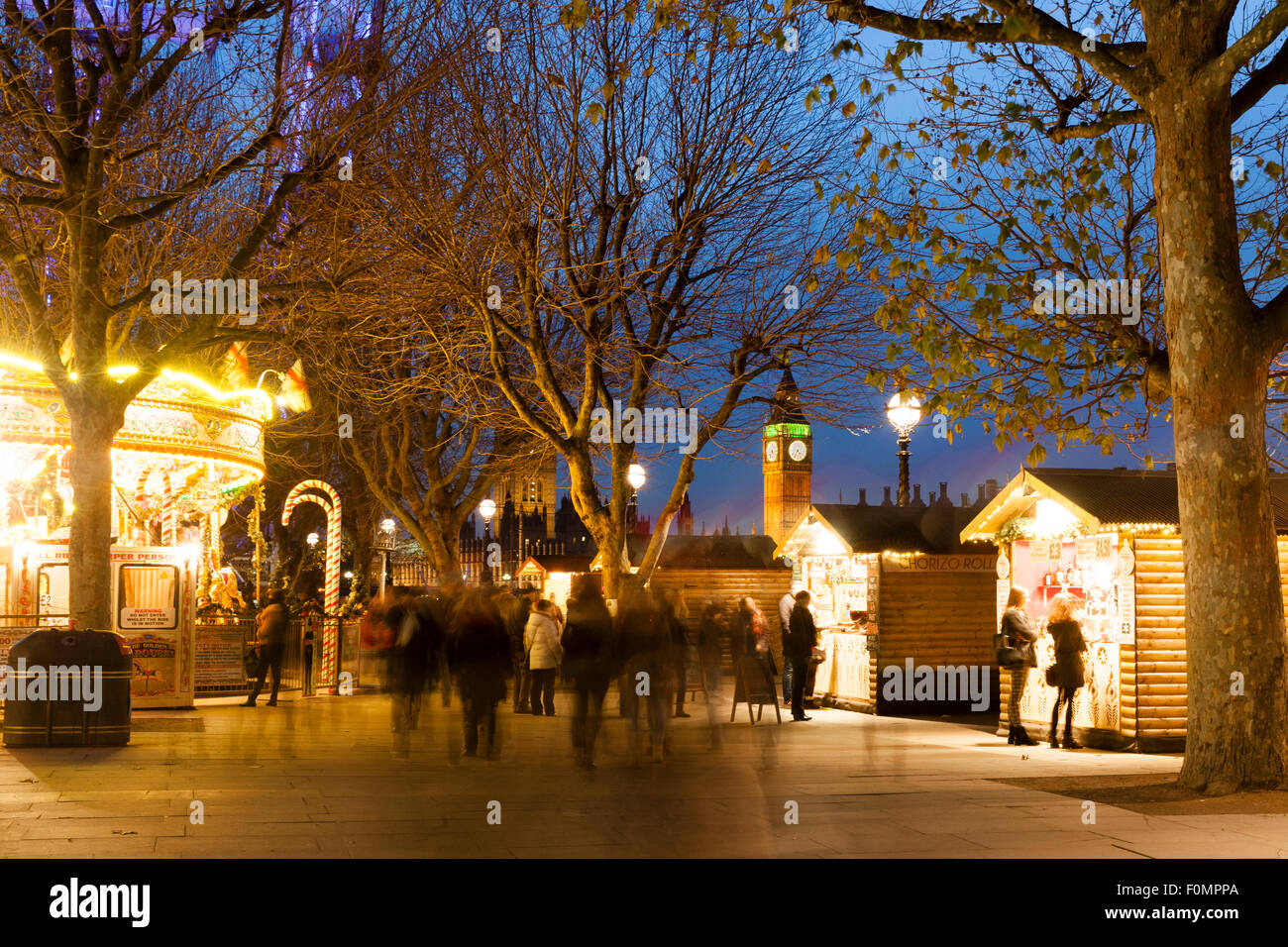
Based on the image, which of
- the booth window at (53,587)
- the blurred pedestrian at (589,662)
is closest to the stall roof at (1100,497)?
the blurred pedestrian at (589,662)

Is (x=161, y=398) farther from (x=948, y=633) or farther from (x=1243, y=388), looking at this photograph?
(x=1243, y=388)

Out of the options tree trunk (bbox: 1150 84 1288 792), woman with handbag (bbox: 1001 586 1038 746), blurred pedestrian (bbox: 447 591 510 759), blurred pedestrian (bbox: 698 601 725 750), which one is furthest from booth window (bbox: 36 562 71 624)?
tree trunk (bbox: 1150 84 1288 792)

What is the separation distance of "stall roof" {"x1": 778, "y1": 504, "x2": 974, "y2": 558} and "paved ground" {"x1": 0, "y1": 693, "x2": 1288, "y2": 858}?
17.4 feet

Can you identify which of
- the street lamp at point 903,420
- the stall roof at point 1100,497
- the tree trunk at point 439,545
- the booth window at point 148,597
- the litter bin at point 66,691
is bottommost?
the litter bin at point 66,691

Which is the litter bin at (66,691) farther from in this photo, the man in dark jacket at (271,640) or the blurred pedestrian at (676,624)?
the blurred pedestrian at (676,624)

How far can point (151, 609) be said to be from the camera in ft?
66.6

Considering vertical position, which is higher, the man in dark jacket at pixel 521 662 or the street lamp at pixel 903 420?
the street lamp at pixel 903 420

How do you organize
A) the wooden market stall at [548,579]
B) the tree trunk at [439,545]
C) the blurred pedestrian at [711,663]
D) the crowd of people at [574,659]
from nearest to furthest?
the crowd of people at [574,659]
the blurred pedestrian at [711,663]
the wooden market stall at [548,579]
the tree trunk at [439,545]

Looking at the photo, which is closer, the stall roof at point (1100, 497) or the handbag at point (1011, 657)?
the stall roof at point (1100, 497)

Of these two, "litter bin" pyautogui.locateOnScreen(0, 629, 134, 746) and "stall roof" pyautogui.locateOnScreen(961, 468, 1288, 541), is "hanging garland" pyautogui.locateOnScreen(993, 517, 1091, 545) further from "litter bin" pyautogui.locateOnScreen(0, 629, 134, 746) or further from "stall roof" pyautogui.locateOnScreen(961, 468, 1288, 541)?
"litter bin" pyautogui.locateOnScreen(0, 629, 134, 746)

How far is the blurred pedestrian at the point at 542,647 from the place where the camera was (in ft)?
60.4

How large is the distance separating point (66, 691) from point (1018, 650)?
11.7 meters

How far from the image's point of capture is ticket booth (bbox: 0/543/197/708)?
66.1ft

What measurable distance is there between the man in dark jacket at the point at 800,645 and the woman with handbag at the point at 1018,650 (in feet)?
12.6
